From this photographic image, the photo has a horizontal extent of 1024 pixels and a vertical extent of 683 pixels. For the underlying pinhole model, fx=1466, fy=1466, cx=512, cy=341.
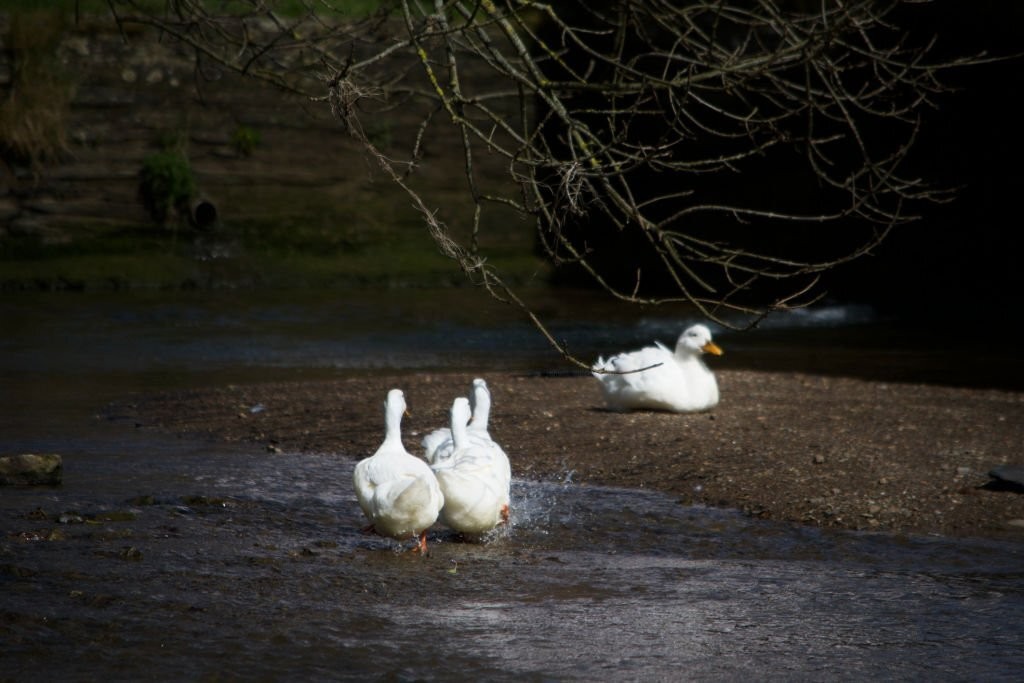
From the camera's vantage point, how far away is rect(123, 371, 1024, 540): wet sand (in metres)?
7.78

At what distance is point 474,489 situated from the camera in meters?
6.73

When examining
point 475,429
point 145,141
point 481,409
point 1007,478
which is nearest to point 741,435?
point 1007,478

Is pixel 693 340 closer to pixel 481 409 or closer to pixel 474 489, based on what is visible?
pixel 481 409

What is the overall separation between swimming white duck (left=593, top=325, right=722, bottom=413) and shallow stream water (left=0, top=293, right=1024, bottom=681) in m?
1.98

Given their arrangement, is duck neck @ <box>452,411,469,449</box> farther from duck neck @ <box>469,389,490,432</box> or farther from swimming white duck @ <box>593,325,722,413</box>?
swimming white duck @ <box>593,325,722,413</box>

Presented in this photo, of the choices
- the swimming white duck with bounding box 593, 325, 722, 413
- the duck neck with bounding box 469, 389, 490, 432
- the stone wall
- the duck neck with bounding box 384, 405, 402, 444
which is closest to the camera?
the duck neck with bounding box 384, 405, 402, 444

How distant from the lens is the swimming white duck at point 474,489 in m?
6.74

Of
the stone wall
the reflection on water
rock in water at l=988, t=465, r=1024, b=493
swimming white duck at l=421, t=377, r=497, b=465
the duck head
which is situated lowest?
the reflection on water

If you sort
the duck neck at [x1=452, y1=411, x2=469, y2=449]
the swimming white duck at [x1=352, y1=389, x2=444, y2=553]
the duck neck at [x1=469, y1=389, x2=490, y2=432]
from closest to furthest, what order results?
the swimming white duck at [x1=352, y1=389, x2=444, y2=553] < the duck neck at [x1=452, y1=411, x2=469, y2=449] < the duck neck at [x1=469, y1=389, x2=490, y2=432]

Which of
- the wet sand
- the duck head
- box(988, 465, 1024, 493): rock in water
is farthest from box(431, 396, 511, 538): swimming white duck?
the duck head

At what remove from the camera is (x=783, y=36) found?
5.70m

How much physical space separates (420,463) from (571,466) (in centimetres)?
212

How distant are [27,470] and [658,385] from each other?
4321 millimetres

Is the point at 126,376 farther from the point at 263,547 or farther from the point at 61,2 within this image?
the point at 61,2
